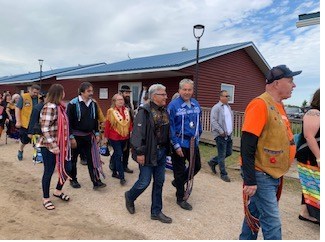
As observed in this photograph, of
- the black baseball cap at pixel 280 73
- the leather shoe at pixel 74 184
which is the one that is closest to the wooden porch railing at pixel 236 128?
the leather shoe at pixel 74 184

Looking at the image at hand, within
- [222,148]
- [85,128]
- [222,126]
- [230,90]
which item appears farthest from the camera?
[230,90]

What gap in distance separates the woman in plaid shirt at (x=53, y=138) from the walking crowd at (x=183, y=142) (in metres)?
0.01

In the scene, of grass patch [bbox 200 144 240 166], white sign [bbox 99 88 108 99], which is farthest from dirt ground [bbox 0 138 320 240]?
white sign [bbox 99 88 108 99]

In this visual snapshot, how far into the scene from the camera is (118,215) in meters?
4.06

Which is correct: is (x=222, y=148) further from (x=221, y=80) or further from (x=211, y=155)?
(x=221, y=80)

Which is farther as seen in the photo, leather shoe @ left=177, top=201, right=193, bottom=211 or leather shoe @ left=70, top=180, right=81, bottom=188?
leather shoe @ left=70, top=180, right=81, bottom=188

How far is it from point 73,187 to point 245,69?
14014mm

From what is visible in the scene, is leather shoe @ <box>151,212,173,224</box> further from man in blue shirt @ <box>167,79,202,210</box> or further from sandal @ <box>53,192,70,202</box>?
sandal @ <box>53,192,70,202</box>

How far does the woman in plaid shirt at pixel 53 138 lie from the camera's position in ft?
13.7

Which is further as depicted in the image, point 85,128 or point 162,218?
point 85,128

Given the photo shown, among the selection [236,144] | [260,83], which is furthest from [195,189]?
[260,83]

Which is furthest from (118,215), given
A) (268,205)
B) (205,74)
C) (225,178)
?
(205,74)

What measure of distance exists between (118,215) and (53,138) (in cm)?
147

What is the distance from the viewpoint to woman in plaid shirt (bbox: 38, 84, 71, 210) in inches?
164
